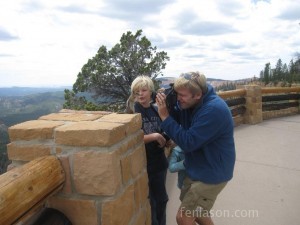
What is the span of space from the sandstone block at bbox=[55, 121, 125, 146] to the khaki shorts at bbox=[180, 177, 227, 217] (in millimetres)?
926

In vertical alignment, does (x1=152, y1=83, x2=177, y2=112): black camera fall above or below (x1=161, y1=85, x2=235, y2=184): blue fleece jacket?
above

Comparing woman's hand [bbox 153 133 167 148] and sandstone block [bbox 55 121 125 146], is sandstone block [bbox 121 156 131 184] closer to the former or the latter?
sandstone block [bbox 55 121 125 146]

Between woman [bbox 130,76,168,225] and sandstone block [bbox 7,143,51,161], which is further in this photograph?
woman [bbox 130,76,168,225]

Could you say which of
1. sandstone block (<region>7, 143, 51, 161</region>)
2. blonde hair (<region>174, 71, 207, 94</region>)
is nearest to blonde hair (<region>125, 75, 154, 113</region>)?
blonde hair (<region>174, 71, 207, 94</region>)

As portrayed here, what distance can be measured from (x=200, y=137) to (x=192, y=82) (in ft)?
1.25

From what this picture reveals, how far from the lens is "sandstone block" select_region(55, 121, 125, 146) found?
1516 millimetres

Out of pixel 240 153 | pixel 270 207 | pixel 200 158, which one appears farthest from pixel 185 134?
pixel 240 153

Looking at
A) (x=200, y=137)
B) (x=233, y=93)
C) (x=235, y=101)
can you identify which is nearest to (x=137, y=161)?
(x=200, y=137)

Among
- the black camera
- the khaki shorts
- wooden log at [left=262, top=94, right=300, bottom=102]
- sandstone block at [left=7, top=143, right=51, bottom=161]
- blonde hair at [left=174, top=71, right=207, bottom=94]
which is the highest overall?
blonde hair at [left=174, top=71, right=207, bottom=94]

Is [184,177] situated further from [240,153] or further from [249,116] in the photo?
[249,116]

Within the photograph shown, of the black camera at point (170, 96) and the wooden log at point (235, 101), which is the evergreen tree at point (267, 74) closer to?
the wooden log at point (235, 101)

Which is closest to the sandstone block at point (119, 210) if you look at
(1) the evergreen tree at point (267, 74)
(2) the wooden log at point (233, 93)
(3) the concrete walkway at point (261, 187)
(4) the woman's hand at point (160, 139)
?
(4) the woman's hand at point (160, 139)

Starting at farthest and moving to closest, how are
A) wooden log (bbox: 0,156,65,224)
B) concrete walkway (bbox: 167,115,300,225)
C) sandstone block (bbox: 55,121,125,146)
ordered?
concrete walkway (bbox: 167,115,300,225), sandstone block (bbox: 55,121,125,146), wooden log (bbox: 0,156,65,224)

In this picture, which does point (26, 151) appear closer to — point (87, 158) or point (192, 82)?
point (87, 158)
